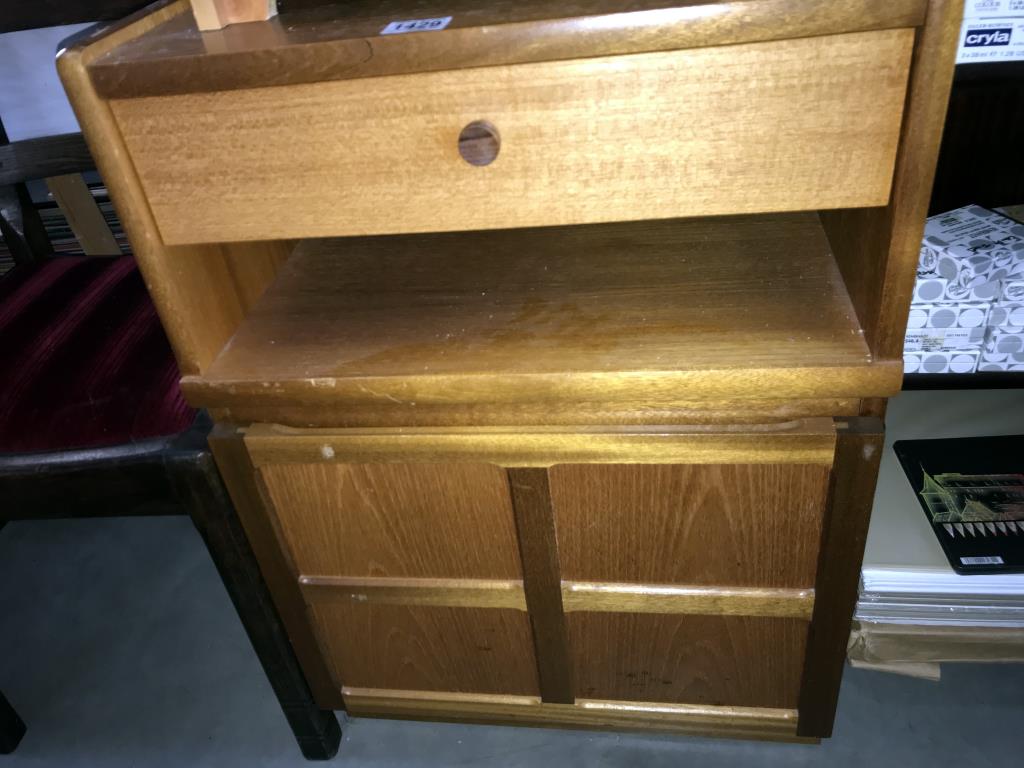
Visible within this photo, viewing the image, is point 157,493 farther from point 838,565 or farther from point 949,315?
point 949,315

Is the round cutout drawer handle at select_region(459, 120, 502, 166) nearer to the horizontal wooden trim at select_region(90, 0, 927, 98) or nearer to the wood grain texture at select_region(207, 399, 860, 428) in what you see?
the horizontal wooden trim at select_region(90, 0, 927, 98)

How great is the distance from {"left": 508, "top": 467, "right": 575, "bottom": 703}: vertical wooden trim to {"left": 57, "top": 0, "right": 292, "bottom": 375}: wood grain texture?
1.06 feet

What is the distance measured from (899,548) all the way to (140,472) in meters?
0.90

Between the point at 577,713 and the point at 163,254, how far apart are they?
28.7 inches

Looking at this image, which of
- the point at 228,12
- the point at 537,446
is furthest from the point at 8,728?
the point at 228,12

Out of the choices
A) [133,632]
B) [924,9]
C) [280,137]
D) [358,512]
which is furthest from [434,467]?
[133,632]

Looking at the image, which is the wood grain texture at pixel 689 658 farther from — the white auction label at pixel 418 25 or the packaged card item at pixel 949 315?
the white auction label at pixel 418 25

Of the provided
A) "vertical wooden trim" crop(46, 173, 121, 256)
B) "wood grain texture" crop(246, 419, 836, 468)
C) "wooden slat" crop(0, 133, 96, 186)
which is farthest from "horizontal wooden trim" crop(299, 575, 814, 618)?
"vertical wooden trim" crop(46, 173, 121, 256)

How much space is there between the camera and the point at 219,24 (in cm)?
69

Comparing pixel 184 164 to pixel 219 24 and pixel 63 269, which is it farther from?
pixel 63 269

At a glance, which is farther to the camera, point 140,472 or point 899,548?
point 899,548

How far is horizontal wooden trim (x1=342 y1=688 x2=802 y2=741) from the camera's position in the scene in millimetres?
996

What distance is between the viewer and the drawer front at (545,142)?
569 millimetres

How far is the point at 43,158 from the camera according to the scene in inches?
44.0
